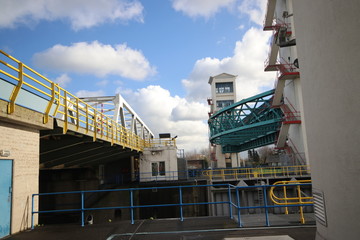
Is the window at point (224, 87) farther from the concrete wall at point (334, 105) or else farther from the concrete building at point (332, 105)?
the concrete wall at point (334, 105)

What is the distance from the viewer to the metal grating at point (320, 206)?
466cm

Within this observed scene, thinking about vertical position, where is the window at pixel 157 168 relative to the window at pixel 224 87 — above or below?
below

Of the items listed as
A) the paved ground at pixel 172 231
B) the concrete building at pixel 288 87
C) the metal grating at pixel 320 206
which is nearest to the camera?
the metal grating at pixel 320 206

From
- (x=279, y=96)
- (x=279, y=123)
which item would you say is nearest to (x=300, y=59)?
(x=279, y=96)

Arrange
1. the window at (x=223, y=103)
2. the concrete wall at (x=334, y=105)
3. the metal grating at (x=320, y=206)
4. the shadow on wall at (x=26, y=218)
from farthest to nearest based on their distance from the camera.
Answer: the window at (x=223, y=103), the shadow on wall at (x=26, y=218), the metal grating at (x=320, y=206), the concrete wall at (x=334, y=105)

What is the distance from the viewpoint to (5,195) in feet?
23.8

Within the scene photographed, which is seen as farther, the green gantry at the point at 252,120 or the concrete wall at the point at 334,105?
the green gantry at the point at 252,120

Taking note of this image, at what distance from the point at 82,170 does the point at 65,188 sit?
76.9 inches

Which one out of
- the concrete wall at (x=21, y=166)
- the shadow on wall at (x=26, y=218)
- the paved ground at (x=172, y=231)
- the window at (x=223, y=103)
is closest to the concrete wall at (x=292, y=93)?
the paved ground at (x=172, y=231)

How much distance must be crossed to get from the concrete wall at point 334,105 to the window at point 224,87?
2087 inches

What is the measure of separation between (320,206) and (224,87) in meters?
54.2

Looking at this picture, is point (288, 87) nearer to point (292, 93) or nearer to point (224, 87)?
point (292, 93)

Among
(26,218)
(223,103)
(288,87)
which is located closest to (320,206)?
(26,218)

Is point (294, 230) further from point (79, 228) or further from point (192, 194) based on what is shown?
point (192, 194)
